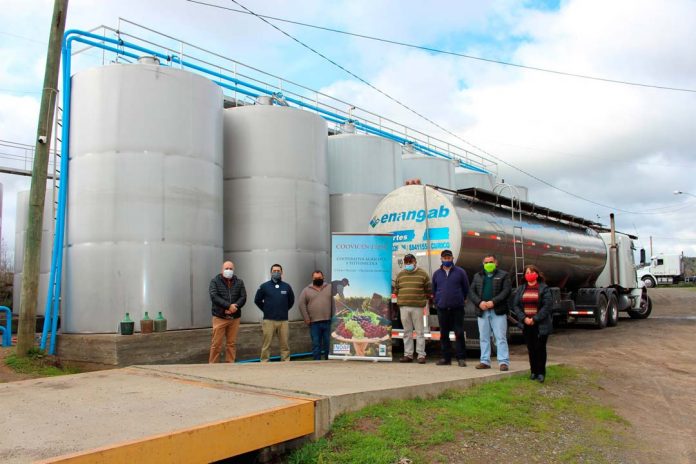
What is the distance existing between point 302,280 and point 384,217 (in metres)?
2.43

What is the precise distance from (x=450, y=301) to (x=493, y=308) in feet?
2.42

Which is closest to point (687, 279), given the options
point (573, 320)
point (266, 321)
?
point (573, 320)

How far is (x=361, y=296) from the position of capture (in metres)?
10.5

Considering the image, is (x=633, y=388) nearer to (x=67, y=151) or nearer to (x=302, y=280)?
(x=302, y=280)

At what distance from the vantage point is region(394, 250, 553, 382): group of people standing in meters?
8.51

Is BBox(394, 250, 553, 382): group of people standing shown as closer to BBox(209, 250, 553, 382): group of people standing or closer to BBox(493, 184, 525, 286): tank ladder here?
BBox(209, 250, 553, 382): group of people standing

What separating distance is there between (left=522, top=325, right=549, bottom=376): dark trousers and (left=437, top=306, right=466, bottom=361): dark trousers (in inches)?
46.8

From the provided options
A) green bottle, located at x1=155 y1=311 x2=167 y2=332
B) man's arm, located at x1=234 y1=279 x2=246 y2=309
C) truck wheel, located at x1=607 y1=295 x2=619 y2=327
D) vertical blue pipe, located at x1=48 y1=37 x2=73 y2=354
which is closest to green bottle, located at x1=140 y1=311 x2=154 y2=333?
green bottle, located at x1=155 y1=311 x2=167 y2=332

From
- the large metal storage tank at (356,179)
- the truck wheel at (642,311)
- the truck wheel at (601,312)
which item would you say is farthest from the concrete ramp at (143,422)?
the truck wheel at (642,311)

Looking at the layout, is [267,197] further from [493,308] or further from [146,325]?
[493,308]

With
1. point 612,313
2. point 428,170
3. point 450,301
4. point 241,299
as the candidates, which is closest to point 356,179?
point 428,170

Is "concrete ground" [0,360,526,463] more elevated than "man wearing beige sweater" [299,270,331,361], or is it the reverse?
"man wearing beige sweater" [299,270,331,361]

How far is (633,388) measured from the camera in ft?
29.9

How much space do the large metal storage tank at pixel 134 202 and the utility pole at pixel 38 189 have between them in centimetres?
66
